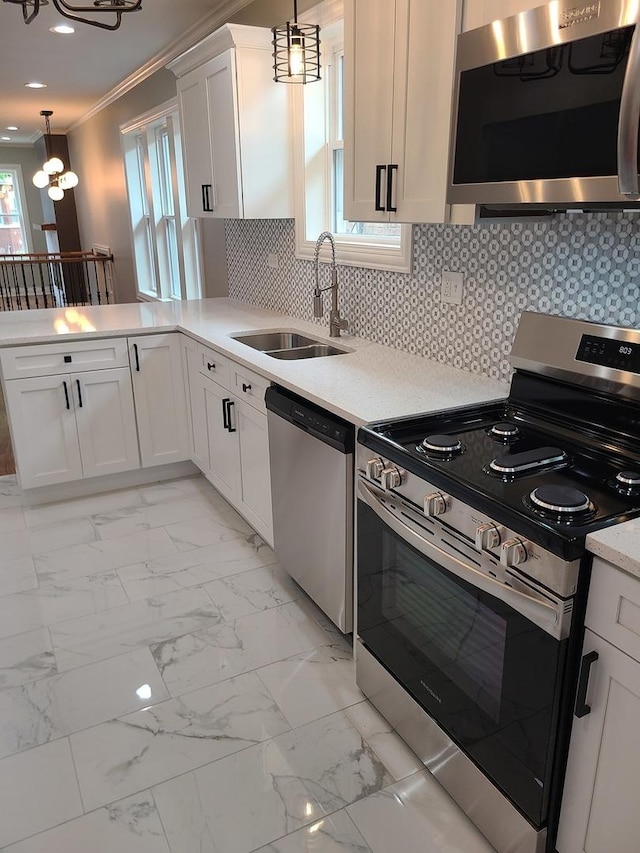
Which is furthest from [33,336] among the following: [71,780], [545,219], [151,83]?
[151,83]

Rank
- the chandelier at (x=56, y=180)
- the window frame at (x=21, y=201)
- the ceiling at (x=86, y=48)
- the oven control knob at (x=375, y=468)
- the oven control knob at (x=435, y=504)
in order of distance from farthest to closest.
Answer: the window frame at (x=21, y=201), the chandelier at (x=56, y=180), the ceiling at (x=86, y=48), the oven control knob at (x=375, y=468), the oven control knob at (x=435, y=504)

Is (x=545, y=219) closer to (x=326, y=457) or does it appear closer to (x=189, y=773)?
(x=326, y=457)

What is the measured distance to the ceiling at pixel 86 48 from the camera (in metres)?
4.01

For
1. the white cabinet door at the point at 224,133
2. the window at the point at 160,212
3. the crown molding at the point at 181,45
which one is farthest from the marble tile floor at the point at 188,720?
the crown molding at the point at 181,45

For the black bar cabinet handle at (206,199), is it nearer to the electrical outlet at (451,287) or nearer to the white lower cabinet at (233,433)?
the white lower cabinet at (233,433)

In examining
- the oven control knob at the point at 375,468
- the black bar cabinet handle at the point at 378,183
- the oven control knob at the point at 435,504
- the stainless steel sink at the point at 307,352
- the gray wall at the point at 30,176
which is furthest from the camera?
the gray wall at the point at 30,176

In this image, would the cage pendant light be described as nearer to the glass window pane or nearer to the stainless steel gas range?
the stainless steel gas range

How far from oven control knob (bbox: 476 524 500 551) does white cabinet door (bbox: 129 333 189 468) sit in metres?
2.55

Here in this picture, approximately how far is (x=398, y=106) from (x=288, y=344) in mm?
1508

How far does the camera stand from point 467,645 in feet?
4.99

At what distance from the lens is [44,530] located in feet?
10.6

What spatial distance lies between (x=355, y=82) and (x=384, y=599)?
1683 millimetres

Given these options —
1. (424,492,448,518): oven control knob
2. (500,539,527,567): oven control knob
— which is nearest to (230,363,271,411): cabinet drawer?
(424,492,448,518): oven control knob

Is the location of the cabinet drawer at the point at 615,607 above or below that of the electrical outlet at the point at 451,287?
below
